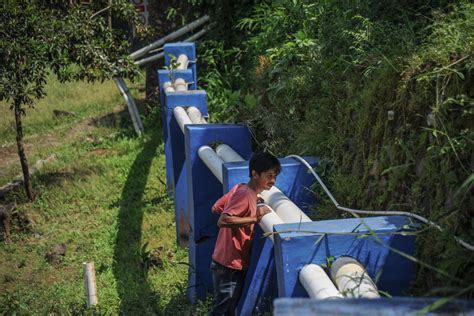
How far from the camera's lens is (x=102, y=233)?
9.74 m

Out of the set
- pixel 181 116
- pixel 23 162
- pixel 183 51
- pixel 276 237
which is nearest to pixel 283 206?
pixel 276 237

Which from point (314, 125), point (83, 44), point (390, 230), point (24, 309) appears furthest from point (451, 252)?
point (83, 44)

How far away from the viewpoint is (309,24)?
7.99 metres

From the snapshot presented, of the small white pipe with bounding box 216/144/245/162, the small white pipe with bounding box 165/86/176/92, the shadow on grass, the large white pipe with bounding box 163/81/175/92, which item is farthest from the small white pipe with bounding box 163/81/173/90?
the small white pipe with bounding box 216/144/245/162

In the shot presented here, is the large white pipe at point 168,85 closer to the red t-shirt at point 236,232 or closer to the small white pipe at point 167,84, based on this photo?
the small white pipe at point 167,84

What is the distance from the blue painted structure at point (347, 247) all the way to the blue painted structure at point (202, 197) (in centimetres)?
251

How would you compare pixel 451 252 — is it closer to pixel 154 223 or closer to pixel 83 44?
pixel 154 223

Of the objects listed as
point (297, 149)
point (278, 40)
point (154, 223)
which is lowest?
point (154, 223)

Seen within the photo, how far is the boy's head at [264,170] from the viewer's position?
Answer: 189 inches

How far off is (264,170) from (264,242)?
1.56ft

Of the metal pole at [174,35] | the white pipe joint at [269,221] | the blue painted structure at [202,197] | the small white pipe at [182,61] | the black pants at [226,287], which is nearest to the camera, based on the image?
the white pipe joint at [269,221]

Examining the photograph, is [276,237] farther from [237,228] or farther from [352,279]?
[237,228]

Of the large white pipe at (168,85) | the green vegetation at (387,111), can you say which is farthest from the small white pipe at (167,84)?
the green vegetation at (387,111)

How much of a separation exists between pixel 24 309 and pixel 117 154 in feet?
20.0
